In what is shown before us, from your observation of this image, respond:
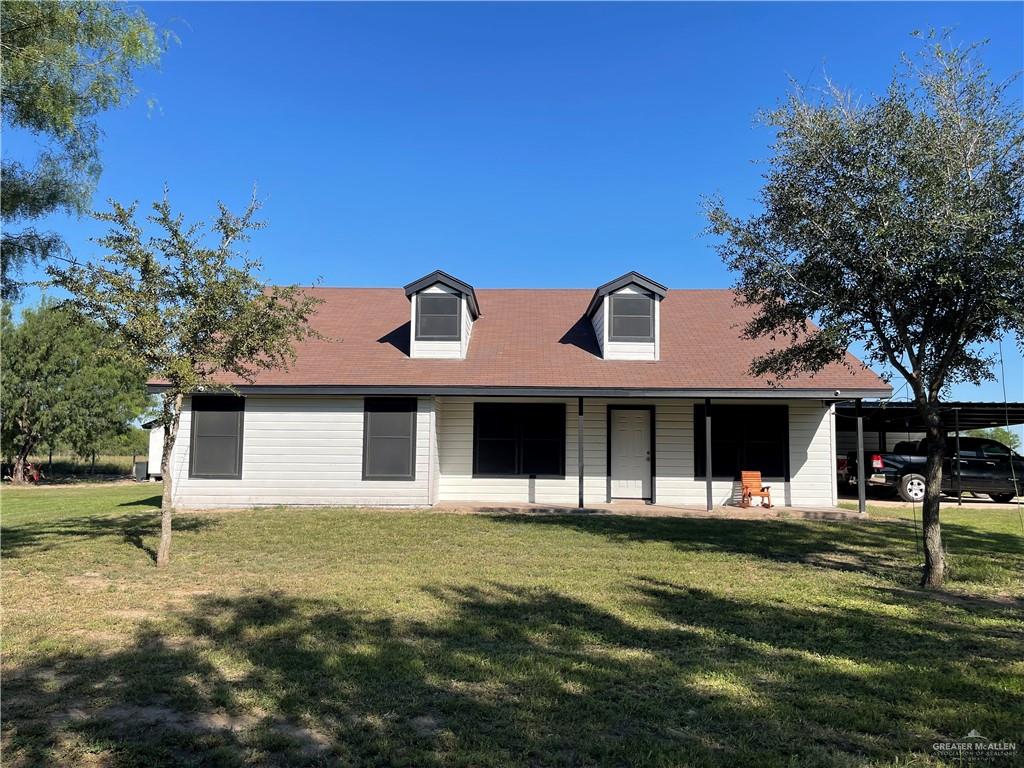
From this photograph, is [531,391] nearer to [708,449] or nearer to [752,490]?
[708,449]

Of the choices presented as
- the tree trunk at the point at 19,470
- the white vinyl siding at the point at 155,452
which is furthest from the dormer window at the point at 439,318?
the tree trunk at the point at 19,470

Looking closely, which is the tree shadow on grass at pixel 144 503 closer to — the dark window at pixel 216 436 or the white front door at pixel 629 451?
the dark window at pixel 216 436

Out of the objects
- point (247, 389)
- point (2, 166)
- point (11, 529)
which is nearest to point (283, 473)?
point (247, 389)

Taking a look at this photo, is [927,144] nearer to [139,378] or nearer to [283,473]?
[139,378]

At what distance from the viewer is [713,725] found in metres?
3.59

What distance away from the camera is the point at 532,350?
51.1 ft

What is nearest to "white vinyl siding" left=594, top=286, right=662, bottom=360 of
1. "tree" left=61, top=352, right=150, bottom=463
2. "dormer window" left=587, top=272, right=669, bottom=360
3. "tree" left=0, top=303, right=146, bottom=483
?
"dormer window" left=587, top=272, right=669, bottom=360

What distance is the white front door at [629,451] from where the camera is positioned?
14789mm

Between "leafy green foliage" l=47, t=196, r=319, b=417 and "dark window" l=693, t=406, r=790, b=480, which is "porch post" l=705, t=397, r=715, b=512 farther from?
"leafy green foliage" l=47, t=196, r=319, b=417

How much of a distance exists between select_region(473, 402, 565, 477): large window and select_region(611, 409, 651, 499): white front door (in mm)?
1209

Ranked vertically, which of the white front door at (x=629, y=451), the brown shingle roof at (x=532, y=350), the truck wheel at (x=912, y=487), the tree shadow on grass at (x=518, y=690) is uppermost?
the brown shingle roof at (x=532, y=350)

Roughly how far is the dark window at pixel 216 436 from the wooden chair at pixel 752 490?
10743mm

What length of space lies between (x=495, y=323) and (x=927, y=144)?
11.4 meters

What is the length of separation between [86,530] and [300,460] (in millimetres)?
4111
